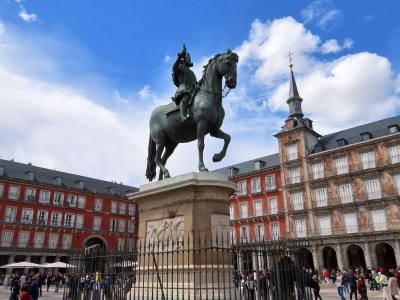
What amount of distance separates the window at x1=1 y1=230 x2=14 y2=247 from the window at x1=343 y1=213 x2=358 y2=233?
1455 inches

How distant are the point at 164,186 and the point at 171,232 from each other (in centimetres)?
93

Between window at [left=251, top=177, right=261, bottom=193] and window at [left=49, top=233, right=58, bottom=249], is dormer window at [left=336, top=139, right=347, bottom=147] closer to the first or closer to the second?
window at [left=251, top=177, right=261, bottom=193]

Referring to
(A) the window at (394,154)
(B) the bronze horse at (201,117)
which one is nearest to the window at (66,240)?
(A) the window at (394,154)

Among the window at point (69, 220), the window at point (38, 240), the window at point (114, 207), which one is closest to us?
the window at point (38, 240)

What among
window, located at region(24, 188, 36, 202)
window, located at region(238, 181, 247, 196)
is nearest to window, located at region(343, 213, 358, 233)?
window, located at region(238, 181, 247, 196)

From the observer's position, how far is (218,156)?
7.51 metres

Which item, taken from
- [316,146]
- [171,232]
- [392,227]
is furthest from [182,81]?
[316,146]

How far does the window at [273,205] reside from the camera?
40406mm

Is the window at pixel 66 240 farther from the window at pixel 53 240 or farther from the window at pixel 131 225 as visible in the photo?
the window at pixel 131 225

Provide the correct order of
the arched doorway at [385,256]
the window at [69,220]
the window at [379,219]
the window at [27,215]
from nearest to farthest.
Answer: the window at [379,219] < the arched doorway at [385,256] < the window at [27,215] < the window at [69,220]

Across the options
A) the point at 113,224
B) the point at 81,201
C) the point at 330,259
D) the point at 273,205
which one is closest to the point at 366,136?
the point at 273,205

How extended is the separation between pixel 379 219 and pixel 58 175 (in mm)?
40376

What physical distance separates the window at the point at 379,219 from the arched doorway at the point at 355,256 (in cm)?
351

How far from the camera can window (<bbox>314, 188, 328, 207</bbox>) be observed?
36.5m
